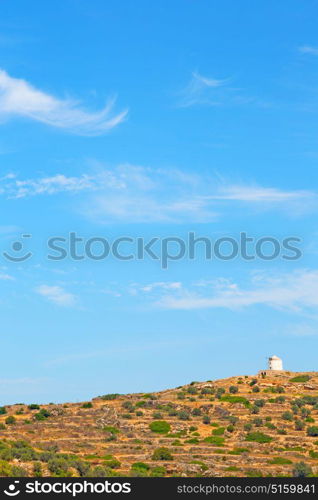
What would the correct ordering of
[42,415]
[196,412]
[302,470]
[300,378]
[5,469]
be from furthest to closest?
1. [300,378]
2. [196,412]
3. [42,415]
4. [302,470]
5. [5,469]

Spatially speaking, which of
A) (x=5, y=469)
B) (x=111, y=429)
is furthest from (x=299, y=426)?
(x=5, y=469)

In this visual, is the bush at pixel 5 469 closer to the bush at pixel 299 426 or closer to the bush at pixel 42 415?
the bush at pixel 42 415

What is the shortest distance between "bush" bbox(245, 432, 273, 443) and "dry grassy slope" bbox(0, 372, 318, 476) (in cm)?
85

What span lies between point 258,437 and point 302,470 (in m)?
21.9

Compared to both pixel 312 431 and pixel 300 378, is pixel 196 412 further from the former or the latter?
pixel 300 378

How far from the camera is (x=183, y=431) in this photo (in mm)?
107125

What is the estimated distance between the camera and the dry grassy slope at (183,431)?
3383 inches

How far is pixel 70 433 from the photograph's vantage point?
106 meters

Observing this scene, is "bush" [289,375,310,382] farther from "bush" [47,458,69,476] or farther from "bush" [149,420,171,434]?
"bush" [47,458,69,476]
